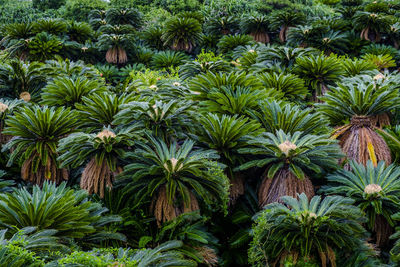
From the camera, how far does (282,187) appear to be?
3.35 metres

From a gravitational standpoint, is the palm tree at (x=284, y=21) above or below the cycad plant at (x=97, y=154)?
above

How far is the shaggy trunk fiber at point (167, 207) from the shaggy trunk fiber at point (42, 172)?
1087 millimetres

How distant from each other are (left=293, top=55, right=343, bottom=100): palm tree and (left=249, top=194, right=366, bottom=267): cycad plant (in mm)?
3008

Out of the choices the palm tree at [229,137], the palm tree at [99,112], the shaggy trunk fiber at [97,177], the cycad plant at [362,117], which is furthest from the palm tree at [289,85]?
the shaggy trunk fiber at [97,177]

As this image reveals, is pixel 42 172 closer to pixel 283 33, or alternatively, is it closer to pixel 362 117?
pixel 362 117

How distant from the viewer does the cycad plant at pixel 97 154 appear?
123 inches

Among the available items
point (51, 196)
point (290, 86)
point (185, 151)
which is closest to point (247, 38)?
point (290, 86)

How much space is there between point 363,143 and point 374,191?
740mm

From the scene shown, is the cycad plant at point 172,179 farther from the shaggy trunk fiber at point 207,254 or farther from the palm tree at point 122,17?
the palm tree at point 122,17

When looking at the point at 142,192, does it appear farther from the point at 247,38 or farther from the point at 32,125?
the point at 247,38

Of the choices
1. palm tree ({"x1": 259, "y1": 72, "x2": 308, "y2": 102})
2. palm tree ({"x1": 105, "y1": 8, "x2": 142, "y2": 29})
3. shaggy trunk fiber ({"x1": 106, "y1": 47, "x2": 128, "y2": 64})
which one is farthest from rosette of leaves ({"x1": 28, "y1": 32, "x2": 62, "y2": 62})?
palm tree ({"x1": 259, "y1": 72, "x2": 308, "y2": 102})

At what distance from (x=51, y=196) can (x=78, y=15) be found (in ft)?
39.1

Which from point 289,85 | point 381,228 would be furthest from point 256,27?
point 381,228

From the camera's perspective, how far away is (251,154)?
12.2 feet
